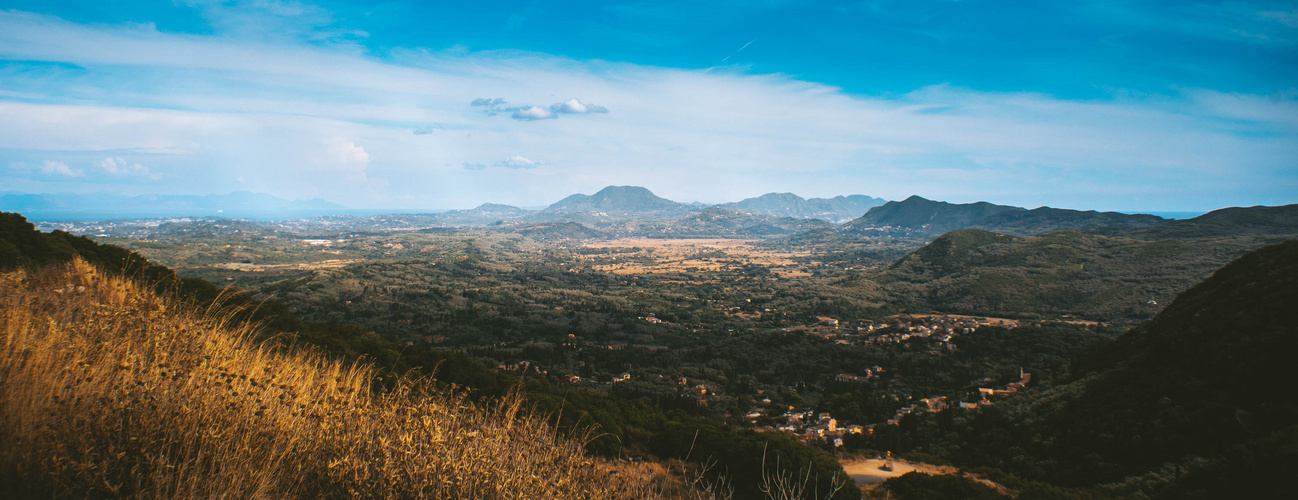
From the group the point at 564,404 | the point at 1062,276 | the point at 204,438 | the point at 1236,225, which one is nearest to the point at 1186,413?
the point at 564,404

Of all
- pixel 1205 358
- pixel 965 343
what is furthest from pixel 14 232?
pixel 965 343

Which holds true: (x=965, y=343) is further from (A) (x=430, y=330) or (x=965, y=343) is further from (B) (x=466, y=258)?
(B) (x=466, y=258)

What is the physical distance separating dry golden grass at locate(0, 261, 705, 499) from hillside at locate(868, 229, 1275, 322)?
332 ft

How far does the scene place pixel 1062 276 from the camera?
9956 centimetres

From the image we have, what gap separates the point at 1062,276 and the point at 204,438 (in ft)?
419

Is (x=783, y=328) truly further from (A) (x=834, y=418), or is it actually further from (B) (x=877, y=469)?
(B) (x=877, y=469)

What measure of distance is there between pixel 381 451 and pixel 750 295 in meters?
115

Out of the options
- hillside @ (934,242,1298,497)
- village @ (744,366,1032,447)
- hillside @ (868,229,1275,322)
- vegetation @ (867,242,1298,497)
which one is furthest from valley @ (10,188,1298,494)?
hillside @ (934,242,1298,497)

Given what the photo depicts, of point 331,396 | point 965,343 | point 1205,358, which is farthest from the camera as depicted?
point 965,343

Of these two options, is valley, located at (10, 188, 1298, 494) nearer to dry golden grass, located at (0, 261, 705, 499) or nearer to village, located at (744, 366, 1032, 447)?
village, located at (744, 366, 1032, 447)

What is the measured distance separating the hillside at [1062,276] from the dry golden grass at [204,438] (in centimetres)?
10113

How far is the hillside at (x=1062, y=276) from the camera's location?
282ft

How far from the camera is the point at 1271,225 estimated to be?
522 ft

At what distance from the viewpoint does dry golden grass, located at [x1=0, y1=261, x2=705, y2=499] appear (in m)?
3.21
